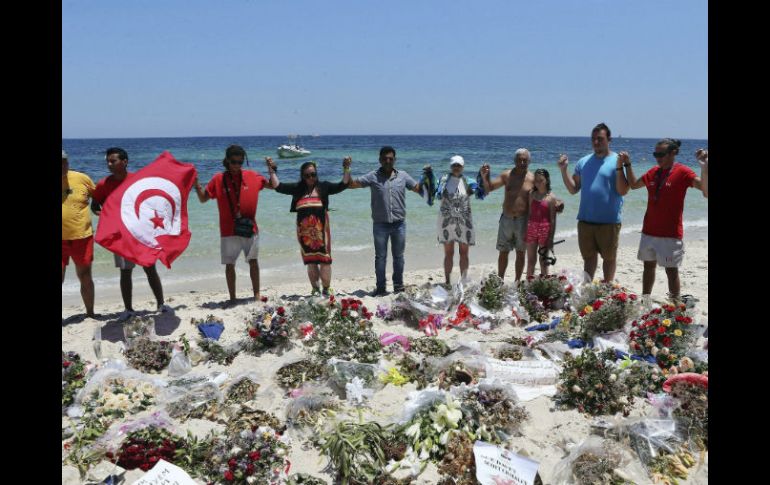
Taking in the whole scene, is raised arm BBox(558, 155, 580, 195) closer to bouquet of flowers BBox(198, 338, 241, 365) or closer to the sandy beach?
the sandy beach

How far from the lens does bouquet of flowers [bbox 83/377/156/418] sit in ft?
15.4

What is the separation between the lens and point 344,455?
383 centimetres

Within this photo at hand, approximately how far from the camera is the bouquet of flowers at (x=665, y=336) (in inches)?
201

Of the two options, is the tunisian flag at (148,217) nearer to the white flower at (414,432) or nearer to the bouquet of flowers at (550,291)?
the white flower at (414,432)

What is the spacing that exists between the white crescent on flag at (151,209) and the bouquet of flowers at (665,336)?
17.3ft

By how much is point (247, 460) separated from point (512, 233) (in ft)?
16.5

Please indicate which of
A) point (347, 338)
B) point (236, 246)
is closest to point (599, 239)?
point (347, 338)

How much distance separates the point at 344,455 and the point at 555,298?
13.1 feet

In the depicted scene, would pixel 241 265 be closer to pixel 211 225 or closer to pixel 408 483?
pixel 211 225

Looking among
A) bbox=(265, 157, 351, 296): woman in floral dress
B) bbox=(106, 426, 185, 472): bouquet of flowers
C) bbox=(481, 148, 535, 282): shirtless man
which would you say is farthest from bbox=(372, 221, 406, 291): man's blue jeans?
bbox=(106, 426, 185, 472): bouquet of flowers

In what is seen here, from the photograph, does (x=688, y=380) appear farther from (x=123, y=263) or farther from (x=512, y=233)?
(x=123, y=263)

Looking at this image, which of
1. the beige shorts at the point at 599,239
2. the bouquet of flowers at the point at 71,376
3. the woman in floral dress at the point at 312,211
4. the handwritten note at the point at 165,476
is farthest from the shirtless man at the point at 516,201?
the bouquet of flowers at the point at 71,376

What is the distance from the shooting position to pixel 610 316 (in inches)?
228
